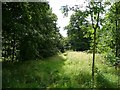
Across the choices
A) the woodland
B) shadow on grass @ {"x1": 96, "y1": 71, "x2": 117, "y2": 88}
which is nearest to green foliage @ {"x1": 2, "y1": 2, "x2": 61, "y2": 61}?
the woodland

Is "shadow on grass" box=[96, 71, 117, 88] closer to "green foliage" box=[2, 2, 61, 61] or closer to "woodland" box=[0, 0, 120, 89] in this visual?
"woodland" box=[0, 0, 120, 89]

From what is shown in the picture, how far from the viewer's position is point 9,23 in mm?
14148

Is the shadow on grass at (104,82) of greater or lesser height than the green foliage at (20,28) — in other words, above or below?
below

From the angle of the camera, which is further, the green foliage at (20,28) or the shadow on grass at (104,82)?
the green foliage at (20,28)

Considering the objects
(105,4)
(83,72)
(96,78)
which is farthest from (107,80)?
(105,4)

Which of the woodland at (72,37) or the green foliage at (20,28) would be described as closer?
the woodland at (72,37)

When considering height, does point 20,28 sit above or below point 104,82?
above

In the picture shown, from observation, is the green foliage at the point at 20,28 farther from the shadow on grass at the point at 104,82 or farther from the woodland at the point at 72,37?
the shadow on grass at the point at 104,82

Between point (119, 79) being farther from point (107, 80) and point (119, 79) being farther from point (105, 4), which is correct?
point (105, 4)

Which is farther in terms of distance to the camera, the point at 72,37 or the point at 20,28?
the point at 72,37

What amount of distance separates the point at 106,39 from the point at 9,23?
6.59 meters

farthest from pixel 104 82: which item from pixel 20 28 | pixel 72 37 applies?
pixel 20 28

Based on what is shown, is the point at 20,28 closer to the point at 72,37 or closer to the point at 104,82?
the point at 72,37

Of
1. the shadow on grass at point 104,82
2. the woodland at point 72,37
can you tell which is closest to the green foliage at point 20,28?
the woodland at point 72,37
